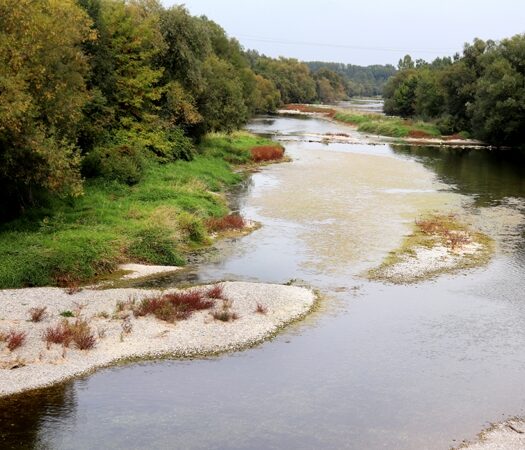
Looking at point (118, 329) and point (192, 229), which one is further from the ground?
point (192, 229)

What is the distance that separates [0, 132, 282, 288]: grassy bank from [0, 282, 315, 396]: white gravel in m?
2.12

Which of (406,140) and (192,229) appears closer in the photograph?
(192,229)

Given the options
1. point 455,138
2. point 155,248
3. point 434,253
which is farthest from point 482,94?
point 155,248

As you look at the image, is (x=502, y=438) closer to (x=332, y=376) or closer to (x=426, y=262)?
(x=332, y=376)

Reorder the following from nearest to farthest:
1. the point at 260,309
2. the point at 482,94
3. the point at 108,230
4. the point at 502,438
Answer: the point at 502,438, the point at 260,309, the point at 108,230, the point at 482,94

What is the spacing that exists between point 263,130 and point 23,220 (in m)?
79.9

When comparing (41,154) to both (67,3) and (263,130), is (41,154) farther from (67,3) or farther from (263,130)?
(263,130)

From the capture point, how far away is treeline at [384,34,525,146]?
86250mm

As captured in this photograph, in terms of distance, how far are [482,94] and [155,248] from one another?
242 ft

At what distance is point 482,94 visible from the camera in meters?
91.3

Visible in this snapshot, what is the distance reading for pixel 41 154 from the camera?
27.6 m

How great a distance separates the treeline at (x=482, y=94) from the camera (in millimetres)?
86250

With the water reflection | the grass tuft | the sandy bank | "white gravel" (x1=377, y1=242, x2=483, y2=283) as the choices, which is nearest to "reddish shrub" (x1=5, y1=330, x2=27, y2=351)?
the grass tuft

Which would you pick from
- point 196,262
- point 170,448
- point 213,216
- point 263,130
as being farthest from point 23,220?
→ point 263,130
